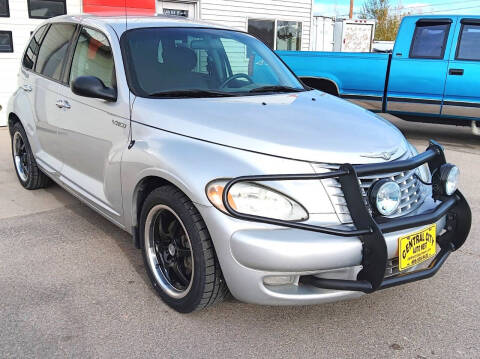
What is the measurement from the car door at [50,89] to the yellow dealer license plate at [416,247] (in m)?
2.83

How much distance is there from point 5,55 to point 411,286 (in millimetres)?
8331

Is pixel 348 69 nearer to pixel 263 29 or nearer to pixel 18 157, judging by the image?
pixel 18 157

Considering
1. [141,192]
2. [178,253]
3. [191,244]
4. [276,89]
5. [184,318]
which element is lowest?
[184,318]

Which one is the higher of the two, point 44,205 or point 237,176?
point 237,176

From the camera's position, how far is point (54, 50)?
172 inches

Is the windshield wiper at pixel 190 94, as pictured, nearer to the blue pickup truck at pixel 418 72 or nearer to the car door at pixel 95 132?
the car door at pixel 95 132

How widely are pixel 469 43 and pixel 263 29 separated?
659 centimetres

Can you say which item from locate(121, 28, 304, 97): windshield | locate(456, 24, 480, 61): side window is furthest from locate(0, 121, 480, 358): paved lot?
locate(456, 24, 480, 61): side window

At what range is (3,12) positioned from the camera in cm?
868

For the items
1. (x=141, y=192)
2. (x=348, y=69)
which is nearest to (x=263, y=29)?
(x=348, y=69)

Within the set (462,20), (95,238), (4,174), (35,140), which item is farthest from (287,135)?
(462,20)

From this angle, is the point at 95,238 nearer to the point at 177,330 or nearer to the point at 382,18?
the point at 177,330

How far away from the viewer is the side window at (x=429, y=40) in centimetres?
782

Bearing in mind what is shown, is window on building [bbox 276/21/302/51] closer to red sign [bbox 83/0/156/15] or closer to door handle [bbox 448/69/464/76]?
red sign [bbox 83/0/156/15]
